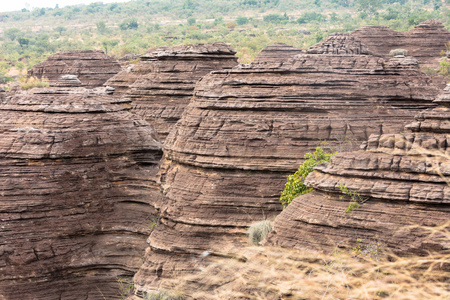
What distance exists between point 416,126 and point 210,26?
4137 inches

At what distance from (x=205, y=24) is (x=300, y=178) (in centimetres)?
10622

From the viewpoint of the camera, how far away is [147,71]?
106 ft

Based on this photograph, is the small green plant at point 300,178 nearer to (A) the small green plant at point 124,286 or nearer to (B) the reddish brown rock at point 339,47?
(A) the small green plant at point 124,286

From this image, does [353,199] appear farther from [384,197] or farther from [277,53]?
[277,53]

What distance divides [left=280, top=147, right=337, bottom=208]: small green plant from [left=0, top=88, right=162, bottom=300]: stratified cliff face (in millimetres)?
4875

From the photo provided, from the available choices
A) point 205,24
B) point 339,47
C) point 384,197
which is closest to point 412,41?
point 339,47

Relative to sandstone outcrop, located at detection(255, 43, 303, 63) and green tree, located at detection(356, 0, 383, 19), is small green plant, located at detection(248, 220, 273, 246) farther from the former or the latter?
green tree, located at detection(356, 0, 383, 19)

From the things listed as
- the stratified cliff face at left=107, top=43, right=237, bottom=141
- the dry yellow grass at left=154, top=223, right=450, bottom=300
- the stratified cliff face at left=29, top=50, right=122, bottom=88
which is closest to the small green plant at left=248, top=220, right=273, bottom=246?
the dry yellow grass at left=154, top=223, right=450, bottom=300

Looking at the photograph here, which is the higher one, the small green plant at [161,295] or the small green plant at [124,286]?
the small green plant at [124,286]

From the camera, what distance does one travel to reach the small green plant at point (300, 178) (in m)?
17.4

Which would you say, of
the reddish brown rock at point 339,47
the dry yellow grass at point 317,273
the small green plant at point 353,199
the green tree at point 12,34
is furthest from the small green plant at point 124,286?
the green tree at point 12,34

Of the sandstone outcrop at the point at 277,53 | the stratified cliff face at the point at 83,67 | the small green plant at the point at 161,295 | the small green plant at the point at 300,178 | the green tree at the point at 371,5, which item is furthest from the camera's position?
the green tree at the point at 371,5

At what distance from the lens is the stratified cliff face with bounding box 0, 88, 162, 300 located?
67.4 ft

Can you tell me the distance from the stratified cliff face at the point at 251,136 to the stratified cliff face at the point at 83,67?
24.4 metres
